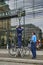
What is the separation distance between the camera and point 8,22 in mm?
26641

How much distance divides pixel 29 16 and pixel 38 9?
4.07 ft

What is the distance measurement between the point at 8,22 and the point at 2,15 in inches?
39.8

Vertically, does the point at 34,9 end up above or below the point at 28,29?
above

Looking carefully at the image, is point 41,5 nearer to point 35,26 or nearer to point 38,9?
point 38,9

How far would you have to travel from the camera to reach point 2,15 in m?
26.6

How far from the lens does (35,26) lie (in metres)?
25.7

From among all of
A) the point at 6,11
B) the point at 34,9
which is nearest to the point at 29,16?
the point at 34,9

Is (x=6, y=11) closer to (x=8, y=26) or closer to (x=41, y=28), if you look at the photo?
(x=8, y=26)

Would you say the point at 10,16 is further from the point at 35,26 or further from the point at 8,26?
the point at 35,26

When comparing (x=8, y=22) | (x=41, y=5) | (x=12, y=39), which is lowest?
(x=12, y=39)

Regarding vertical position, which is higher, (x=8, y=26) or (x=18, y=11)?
(x=18, y=11)

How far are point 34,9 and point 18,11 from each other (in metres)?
1.70

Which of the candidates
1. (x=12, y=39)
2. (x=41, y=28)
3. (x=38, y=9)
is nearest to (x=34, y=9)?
(x=38, y=9)

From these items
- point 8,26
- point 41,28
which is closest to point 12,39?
point 8,26
